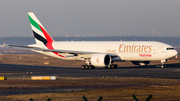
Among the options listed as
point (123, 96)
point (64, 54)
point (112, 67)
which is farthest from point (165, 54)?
point (123, 96)

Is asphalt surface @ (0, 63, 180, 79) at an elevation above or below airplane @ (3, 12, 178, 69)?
below

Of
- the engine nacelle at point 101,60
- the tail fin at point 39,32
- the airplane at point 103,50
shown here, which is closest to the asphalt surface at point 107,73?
the engine nacelle at point 101,60

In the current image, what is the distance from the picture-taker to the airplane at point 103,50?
48.3 meters

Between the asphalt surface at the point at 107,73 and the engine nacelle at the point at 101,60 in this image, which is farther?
the engine nacelle at the point at 101,60

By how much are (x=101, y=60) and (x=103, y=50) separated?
4358 mm

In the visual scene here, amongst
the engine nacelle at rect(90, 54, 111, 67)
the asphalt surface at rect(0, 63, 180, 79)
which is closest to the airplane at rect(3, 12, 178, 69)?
the engine nacelle at rect(90, 54, 111, 67)

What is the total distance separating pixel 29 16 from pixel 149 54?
24.5 m

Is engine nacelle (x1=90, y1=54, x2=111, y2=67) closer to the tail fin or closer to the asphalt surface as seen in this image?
the asphalt surface

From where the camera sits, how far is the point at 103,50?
170 ft

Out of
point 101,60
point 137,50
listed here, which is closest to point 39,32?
point 101,60

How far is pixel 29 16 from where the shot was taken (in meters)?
58.2

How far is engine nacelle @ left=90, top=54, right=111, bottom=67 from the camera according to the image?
47.8 m

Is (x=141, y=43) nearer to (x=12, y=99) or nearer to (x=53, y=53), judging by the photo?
(x=53, y=53)

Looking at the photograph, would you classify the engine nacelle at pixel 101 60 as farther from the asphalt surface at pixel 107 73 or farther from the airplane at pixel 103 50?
the asphalt surface at pixel 107 73
